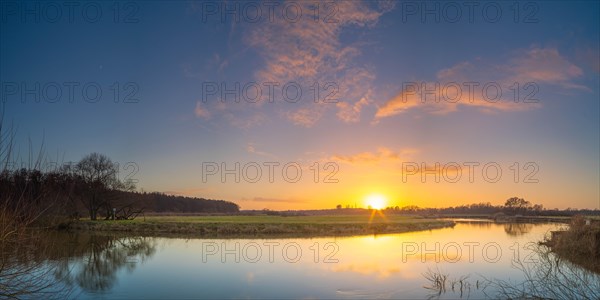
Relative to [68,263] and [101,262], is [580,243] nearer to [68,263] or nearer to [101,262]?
[101,262]

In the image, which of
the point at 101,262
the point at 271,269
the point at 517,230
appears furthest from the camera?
the point at 517,230

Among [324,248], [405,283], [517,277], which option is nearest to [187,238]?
[324,248]

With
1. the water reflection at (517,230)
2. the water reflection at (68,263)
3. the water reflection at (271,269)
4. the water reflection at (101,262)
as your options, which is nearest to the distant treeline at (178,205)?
the water reflection at (517,230)

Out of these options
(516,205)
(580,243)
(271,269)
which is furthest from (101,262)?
(516,205)

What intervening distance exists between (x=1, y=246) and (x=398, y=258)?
2313cm

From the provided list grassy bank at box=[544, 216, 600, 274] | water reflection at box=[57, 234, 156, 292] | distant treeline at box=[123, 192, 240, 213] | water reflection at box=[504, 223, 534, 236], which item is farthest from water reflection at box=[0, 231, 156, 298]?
distant treeline at box=[123, 192, 240, 213]

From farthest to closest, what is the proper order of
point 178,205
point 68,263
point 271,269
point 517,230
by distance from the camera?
point 178,205 < point 517,230 < point 68,263 < point 271,269

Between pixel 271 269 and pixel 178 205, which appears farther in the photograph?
pixel 178 205

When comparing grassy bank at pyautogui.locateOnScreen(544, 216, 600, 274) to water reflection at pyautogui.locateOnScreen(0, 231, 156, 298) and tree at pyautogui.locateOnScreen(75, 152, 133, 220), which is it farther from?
tree at pyautogui.locateOnScreen(75, 152, 133, 220)

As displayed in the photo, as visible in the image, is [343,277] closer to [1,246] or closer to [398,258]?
[398,258]

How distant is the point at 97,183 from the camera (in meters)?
65.6

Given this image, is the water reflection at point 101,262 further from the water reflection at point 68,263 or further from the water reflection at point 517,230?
the water reflection at point 517,230

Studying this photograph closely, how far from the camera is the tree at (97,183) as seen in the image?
210ft

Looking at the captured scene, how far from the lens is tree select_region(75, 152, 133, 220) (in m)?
64.1
